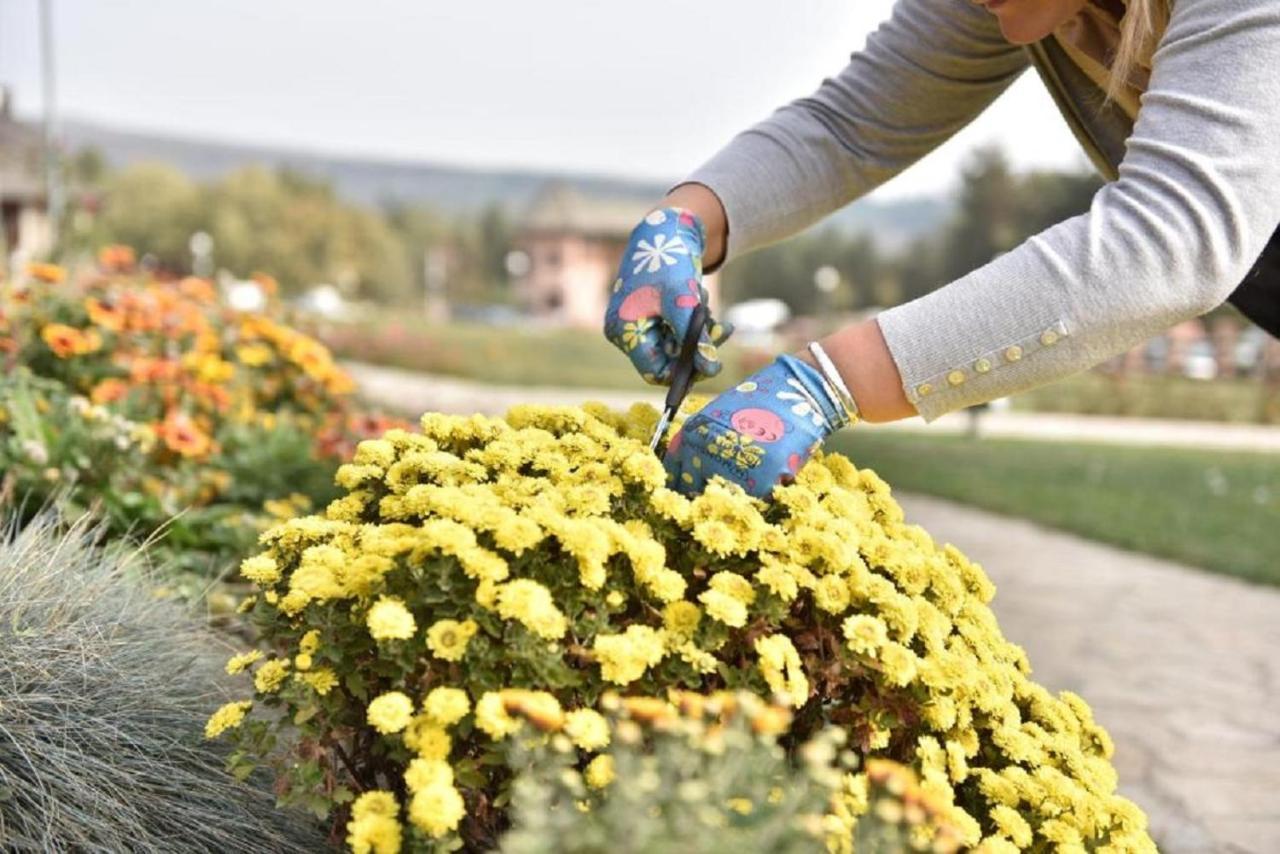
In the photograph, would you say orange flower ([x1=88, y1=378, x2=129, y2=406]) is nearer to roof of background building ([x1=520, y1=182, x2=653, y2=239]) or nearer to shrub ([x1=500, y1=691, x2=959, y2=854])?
shrub ([x1=500, y1=691, x2=959, y2=854])

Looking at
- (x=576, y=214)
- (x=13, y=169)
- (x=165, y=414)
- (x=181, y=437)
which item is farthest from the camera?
(x=576, y=214)

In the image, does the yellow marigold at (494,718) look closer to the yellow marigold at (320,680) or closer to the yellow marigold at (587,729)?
the yellow marigold at (587,729)

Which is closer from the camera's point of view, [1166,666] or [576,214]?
[1166,666]

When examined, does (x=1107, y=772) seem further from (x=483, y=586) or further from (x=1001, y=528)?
(x=1001, y=528)

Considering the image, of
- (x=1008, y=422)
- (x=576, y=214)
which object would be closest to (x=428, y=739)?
(x=1008, y=422)

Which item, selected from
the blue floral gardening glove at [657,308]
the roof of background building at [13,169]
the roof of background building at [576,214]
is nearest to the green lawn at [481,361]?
the roof of background building at [13,169]

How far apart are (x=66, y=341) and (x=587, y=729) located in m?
2.99

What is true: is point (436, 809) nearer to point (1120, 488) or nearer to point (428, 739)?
point (428, 739)

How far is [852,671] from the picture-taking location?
131 cm

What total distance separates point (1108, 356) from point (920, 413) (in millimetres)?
194

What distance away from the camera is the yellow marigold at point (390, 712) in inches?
44.4

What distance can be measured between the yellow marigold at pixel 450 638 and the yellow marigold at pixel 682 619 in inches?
7.6

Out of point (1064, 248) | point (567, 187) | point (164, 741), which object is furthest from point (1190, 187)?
point (567, 187)

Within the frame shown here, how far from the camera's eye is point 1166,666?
3613 millimetres
